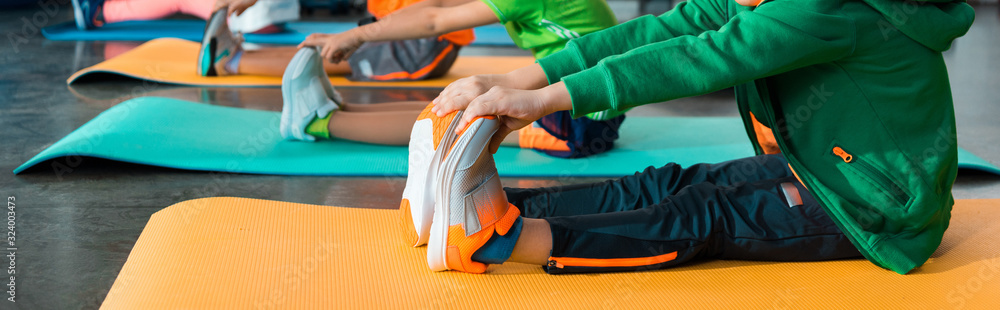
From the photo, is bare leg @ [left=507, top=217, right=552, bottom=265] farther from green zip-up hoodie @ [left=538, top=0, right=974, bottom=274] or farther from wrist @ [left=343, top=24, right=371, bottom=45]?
wrist @ [left=343, top=24, right=371, bottom=45]

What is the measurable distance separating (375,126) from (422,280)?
3.41 ft

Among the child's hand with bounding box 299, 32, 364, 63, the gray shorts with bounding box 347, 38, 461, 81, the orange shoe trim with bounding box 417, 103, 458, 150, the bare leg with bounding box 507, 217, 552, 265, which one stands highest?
the orange shoe trim with bounding box 417, 103, 458, 150

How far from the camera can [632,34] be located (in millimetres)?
1439

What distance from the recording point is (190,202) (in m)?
1.63

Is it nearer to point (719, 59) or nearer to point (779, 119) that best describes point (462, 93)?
point (719, 59)

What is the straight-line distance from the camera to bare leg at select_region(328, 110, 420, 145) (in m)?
2.25

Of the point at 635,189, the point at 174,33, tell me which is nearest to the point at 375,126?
the point at 635,189

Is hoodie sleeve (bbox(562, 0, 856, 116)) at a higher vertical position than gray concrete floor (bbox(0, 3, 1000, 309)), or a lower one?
higher

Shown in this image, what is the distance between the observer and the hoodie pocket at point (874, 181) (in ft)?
4.19

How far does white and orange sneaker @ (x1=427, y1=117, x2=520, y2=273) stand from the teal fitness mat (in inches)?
32.3

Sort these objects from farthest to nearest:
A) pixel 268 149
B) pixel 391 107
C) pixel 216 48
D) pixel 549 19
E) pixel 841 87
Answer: pixel 216 48, pixel 391 107, pixel 268 149, pixel 549 19, pixel 841 87

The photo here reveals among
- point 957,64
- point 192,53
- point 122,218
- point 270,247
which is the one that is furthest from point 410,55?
point 957,64

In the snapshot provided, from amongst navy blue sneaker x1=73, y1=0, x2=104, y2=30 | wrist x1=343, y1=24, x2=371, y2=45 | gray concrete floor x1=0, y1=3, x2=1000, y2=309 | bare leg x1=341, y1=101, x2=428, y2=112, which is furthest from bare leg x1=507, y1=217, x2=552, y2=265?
navy blue sneaker x1=73, y1=0, x2=104, y2=30

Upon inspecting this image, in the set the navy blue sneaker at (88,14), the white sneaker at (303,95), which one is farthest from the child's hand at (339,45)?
the navy blue sneaker at (88,14)
